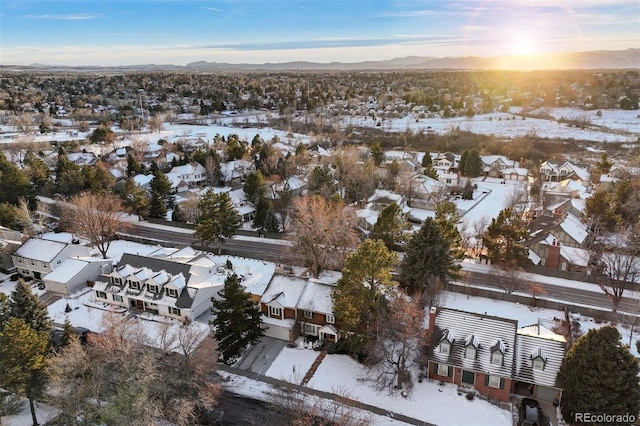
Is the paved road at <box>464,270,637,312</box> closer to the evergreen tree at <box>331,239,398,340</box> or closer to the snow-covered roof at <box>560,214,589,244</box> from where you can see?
the snow-covered roof at <box>560,214,589,244</box>

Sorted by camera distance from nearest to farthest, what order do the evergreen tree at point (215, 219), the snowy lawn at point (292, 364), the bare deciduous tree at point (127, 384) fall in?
the bare deciduous tree at point (127, 384) → the snowy lawn at point (292, 364) → the evergreen tree at point (215, 219)

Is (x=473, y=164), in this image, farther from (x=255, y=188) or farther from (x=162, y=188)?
(x=162, y=188)

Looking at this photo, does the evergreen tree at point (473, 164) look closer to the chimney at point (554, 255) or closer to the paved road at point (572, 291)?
the chimney at point (554, 255)

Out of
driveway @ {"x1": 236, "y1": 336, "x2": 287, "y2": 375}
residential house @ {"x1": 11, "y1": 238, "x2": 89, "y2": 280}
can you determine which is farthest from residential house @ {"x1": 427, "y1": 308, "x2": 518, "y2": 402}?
residential house @ {"x1": 11, "y1": 238, "x2": 89, "y2": 280}

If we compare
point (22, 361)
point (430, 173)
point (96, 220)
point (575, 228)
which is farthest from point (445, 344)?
point (430, 173)

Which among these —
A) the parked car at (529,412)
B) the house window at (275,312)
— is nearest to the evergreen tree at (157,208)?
the house window at (275,312)

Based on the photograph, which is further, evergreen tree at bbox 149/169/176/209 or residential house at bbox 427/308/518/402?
evergreen tree at bbox 149/169/176/209
